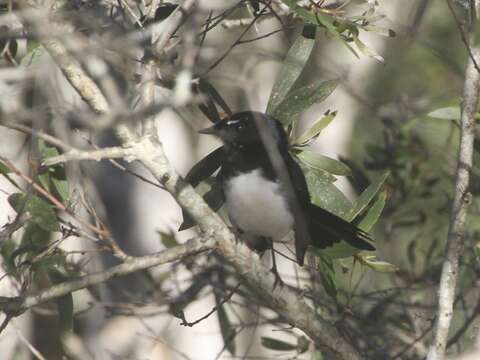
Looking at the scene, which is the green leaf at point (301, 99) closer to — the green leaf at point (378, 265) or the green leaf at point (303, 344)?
the green leaf at point (378, 265)

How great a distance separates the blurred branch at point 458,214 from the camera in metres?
2.87

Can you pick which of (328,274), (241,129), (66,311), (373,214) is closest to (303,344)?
(328,274)

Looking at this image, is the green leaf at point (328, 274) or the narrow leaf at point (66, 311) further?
the green leaf at point (328, 274)

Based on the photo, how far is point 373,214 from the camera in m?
3.40

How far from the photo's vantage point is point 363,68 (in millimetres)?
8195

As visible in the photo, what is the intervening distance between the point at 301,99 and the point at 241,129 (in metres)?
0.39

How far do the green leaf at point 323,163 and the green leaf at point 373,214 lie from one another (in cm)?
16

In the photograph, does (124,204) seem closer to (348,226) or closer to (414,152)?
(414,152)

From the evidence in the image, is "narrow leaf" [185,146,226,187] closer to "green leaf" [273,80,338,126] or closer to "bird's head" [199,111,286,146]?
"bird's head" [199,111,286,146]

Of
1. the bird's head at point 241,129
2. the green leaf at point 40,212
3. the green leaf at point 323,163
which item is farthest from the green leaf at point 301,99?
the green leaf at point 40,212

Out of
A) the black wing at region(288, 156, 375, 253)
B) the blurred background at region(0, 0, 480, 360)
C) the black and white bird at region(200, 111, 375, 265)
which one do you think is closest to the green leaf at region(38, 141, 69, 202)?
the blurred background at region(0, 0, 480, 360)

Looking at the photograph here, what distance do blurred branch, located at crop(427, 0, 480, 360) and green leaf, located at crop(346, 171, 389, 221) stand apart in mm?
347

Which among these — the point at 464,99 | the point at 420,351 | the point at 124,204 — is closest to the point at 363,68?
the point at 124,204

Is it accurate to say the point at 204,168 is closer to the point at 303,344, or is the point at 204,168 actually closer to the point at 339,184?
the point at 303,344
